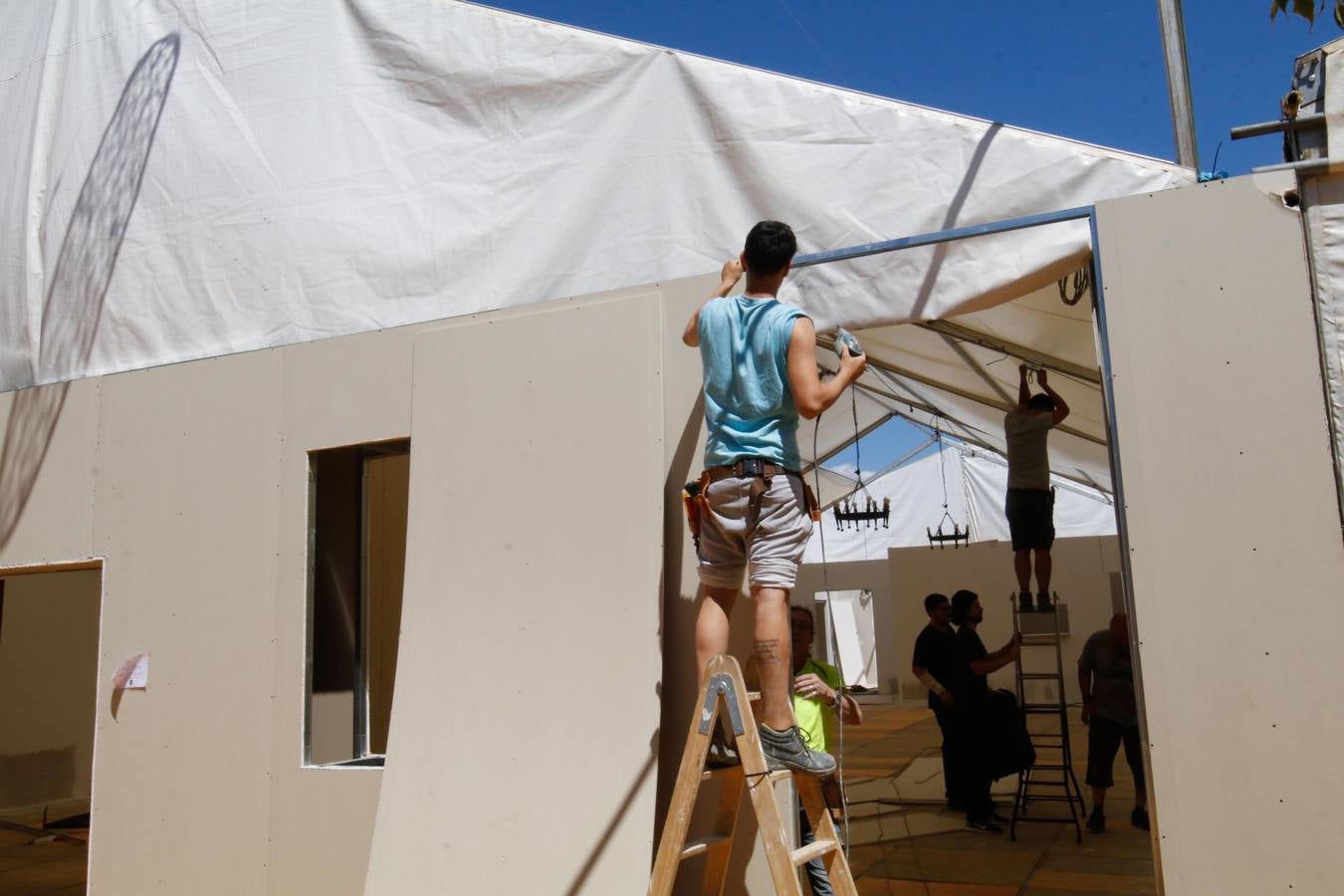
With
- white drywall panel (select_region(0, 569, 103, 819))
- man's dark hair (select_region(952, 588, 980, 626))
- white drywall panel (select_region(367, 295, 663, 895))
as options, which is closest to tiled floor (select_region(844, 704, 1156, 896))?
man's dark hair (select_region(952, 588, 980, 626))

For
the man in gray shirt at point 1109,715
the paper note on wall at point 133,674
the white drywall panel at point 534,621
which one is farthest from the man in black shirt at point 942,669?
the paper note on wall at point 133,674

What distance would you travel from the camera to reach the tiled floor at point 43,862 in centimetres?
611

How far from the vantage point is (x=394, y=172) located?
4680mm

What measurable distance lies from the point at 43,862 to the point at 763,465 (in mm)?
6273

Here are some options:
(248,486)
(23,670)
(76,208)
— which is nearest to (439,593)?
(248,486)

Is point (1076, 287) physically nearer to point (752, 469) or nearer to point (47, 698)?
point (752, 469)

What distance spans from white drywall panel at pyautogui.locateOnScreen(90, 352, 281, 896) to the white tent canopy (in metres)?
11.3

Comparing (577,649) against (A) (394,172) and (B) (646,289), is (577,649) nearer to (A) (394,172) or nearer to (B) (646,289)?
(B) (646,289)

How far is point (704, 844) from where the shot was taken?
2986mm

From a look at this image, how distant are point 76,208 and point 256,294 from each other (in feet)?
4.51

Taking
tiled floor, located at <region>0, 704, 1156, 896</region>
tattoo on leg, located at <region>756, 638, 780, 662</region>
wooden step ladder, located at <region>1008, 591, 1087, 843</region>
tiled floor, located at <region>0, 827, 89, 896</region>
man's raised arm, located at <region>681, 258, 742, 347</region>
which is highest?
man's raised arm, located at <region>681, 258, 742, 347</region>

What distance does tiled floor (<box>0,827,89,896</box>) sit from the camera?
20.0ft

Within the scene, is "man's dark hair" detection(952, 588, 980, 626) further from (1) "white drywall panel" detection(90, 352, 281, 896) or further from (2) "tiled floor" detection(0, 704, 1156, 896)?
(1) "white drywall panel" detection(90, 352, 281, 896)

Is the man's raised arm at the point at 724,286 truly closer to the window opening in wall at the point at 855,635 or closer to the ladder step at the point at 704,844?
the ladder step at the point at 704,844
